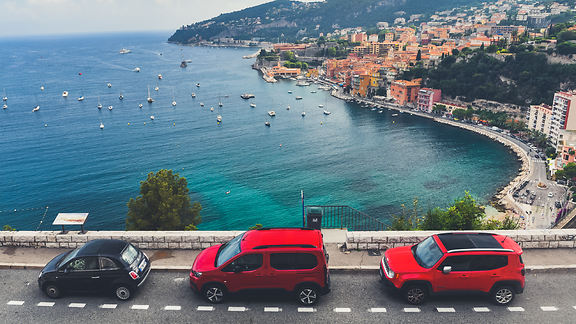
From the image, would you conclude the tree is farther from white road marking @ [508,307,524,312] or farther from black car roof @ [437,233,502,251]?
white road marking @ [508,307,524,312]

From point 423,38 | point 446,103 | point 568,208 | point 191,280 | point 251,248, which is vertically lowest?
point 568,208

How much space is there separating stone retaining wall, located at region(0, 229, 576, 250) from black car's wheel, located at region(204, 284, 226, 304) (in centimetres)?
222

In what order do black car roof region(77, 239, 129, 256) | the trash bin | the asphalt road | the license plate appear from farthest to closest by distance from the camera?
the trash bin < the license plate < black car roof region(77, 239, 129, 256) < the asphalt road

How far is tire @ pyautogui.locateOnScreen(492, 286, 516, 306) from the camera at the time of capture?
7332mm

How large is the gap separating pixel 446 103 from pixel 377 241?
76.6m

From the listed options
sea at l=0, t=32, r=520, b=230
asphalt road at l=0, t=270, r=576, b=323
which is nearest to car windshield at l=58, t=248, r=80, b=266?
asphalt road at l=0, t=270, r=576, b=323

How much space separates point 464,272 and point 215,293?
466 cm

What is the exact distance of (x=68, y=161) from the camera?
160ft

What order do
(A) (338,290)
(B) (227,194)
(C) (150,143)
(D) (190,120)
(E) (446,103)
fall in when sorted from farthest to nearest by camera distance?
(E) (446,103)
(D) (190,120)
(C) (150,143)
(B) (227,194)
(A) (338,290)

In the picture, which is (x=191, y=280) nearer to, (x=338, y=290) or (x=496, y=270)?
(x=338, y=290)

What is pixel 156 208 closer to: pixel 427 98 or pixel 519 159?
pixel 519 159

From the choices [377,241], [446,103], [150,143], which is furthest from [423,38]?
[377,241]

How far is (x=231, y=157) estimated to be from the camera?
52.0 m

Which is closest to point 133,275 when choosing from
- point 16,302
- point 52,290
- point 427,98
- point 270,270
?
point 52,290
